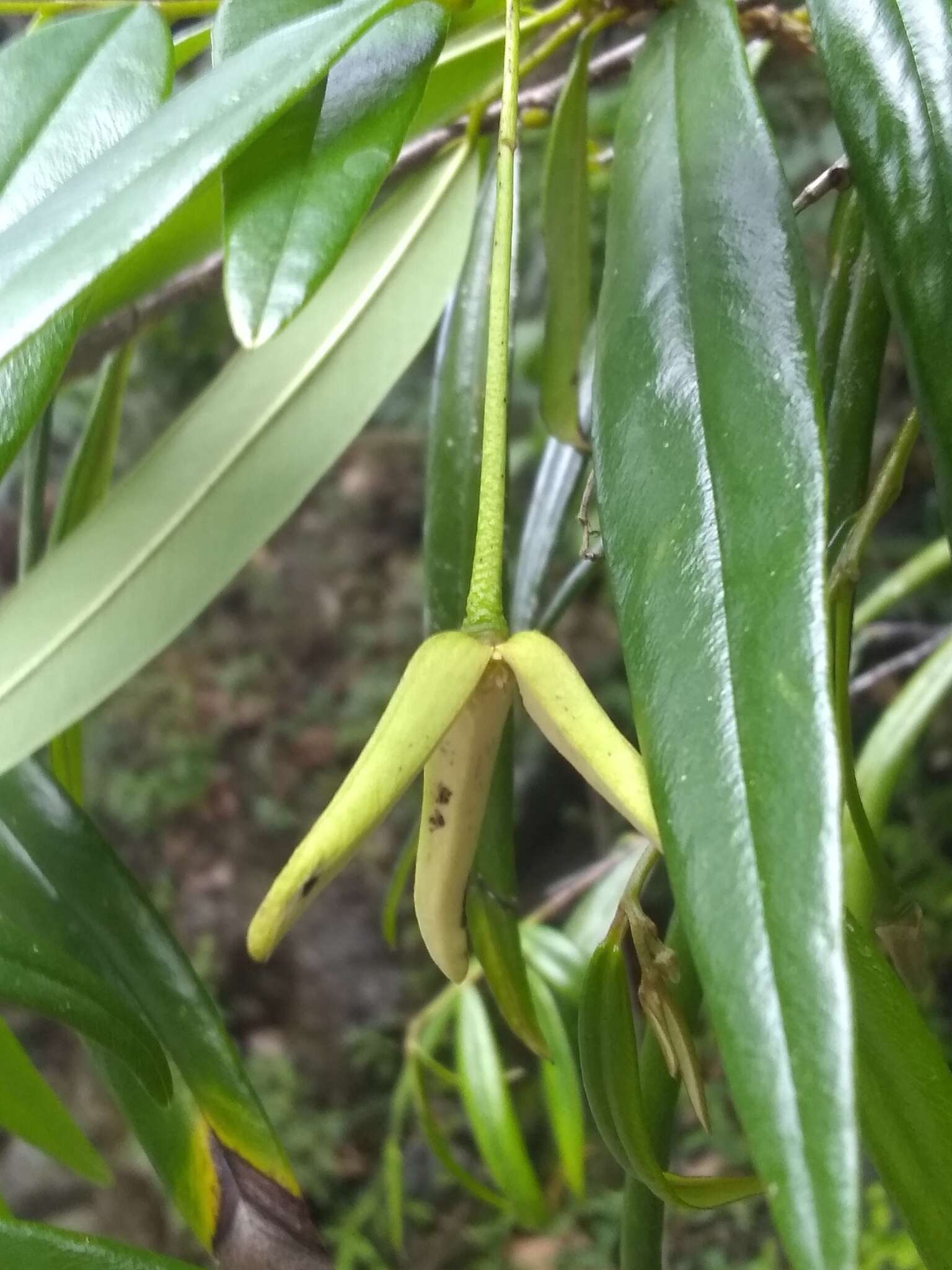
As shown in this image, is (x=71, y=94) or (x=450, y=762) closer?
(x=450, y=762)

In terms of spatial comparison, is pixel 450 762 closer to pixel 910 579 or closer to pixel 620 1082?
pixel 620 1082

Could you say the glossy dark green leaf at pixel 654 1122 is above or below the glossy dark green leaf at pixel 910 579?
above

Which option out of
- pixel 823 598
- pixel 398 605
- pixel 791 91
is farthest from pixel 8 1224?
pixel 398 605

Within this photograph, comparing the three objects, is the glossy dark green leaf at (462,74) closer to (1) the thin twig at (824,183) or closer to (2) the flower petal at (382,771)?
(1) the thin twig at (824,183)

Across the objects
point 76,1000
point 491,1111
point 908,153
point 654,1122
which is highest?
point 908,153

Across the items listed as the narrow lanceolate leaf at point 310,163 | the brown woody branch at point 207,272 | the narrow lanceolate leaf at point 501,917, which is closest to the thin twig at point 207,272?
the brown woody branch at point 207,272

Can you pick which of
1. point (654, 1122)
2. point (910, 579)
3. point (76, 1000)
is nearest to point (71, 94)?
point (76, 1000)

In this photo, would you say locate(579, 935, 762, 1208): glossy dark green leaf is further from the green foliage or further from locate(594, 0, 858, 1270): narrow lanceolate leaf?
locate(594, 0, 858, 1270): narrow lanceolate leaf
